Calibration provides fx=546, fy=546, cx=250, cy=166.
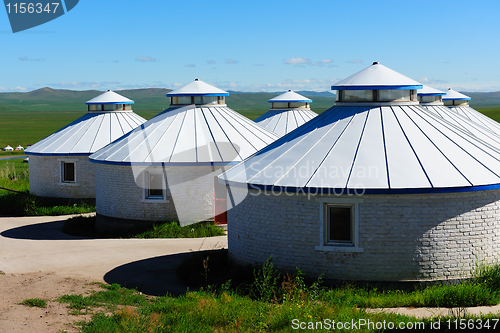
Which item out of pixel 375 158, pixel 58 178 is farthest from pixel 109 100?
pixel 375 158

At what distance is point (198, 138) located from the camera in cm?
2020

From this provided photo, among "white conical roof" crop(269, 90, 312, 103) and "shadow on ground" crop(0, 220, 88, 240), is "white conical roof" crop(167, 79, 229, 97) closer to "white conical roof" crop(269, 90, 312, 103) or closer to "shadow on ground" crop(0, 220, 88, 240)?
"shadow on ground" crop(0, 220, 88, 240)

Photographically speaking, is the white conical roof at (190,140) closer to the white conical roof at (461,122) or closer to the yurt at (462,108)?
the white conical roof at (461,122)

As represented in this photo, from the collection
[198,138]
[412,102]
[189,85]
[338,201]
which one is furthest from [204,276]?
[189,85]

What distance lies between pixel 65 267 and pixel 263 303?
21.6 ft

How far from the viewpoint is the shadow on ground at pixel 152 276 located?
12.5m

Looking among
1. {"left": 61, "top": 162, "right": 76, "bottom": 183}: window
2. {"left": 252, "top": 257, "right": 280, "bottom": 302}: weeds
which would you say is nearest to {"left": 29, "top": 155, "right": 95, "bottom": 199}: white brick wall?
{"left": 61, "top": 162, "right": 76, "bottom": 183}: window

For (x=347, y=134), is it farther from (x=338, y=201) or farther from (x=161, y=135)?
(x=161, y=135)

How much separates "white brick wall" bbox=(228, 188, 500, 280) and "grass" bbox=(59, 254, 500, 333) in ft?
1.15

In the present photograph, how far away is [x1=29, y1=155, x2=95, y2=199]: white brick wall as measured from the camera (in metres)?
25.0

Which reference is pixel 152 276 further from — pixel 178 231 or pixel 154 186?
pixel 154 186

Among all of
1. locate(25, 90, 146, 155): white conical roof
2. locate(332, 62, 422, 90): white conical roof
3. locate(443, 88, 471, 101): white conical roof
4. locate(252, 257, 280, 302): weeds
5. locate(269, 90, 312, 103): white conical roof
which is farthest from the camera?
locate(269, 90, 312, 103): white conical roof

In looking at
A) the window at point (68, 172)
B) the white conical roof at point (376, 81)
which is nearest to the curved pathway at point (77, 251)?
the window at point (68, 172)

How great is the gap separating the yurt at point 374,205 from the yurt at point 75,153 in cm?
1384
